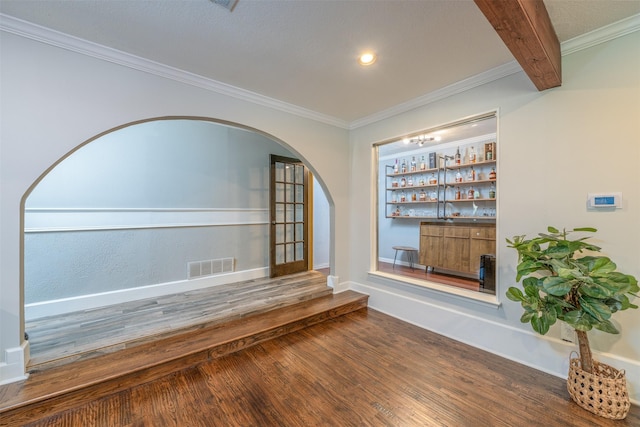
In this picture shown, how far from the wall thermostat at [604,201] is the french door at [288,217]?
3646 mm

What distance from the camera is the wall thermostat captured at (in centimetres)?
177

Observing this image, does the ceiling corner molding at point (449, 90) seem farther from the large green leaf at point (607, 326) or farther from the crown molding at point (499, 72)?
the large green leaf at point (607, 326)

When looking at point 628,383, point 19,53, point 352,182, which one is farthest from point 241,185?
point 628,383

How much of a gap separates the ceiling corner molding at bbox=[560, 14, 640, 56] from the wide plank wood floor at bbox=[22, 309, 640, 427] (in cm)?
255

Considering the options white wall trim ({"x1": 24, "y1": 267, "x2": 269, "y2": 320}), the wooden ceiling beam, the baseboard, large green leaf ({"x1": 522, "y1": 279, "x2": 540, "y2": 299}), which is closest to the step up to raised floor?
the baseboard

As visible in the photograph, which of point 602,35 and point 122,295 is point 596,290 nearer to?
point 602,35

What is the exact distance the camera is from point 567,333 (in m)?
1.96

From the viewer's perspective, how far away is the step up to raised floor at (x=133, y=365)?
1593 mm

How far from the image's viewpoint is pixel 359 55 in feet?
6.80

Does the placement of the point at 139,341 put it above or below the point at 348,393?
above

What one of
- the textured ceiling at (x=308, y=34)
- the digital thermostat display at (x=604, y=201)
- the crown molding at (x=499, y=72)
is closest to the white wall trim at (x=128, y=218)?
the textured ceiling at (x=308, y=34)

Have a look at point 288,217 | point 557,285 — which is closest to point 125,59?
point 288,217

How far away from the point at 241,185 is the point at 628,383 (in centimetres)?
441

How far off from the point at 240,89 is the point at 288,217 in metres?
2.33
